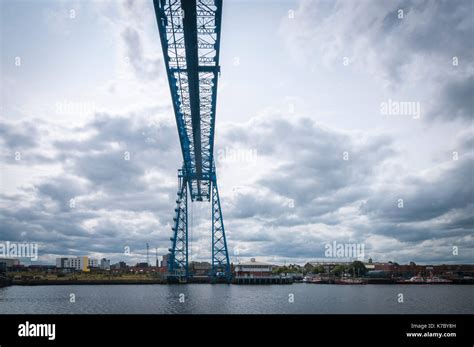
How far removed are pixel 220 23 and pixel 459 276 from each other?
295ft

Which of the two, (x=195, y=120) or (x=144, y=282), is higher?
(x=195, y=120)

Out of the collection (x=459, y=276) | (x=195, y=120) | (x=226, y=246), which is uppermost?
(x=195, y=120)
